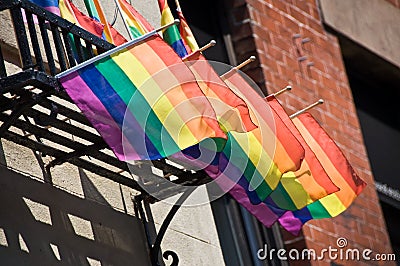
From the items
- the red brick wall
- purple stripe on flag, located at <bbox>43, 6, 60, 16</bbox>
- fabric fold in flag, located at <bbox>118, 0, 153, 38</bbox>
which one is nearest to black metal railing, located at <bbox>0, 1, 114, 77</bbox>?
purple stripe on flag, located at <bbox>43, 6, 60, 16</bbox>

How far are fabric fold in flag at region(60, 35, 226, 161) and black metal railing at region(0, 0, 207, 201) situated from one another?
0.14 meters

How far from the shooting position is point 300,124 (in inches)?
283

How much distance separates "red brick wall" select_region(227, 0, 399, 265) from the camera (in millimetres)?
9031

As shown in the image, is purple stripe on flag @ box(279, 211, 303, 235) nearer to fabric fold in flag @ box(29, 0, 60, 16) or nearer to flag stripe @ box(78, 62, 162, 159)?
flag stripe @ box(78, 62, 162, 159)

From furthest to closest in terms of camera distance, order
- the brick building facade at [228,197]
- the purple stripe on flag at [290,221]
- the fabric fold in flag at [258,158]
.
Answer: the purple stripe on flag at [290,221] → the fabric fold in flag at [258,158] → the brick building facade at [228,197]

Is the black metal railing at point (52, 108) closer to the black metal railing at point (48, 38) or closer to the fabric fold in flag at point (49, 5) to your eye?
the black metal railing at point (48, 38)

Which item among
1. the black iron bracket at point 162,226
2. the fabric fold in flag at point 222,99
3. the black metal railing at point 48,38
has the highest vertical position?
the black metal railing at point 48,38

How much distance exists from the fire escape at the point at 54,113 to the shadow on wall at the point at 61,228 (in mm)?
143

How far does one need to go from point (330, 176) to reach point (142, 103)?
1.78 m

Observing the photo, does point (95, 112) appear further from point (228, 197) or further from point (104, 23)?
point (228, 197)

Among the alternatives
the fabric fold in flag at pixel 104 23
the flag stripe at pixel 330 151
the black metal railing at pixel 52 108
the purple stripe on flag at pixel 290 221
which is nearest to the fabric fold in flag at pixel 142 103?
the black metal railing at pixel 52 108

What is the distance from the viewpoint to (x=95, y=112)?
546cm

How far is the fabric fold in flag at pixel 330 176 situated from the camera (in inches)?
273

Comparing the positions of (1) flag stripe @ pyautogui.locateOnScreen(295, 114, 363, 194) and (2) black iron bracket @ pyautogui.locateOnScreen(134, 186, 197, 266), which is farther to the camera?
(1) flag stripe @ pyautogui.locateOnScreen(295, 114, 363, 194)
